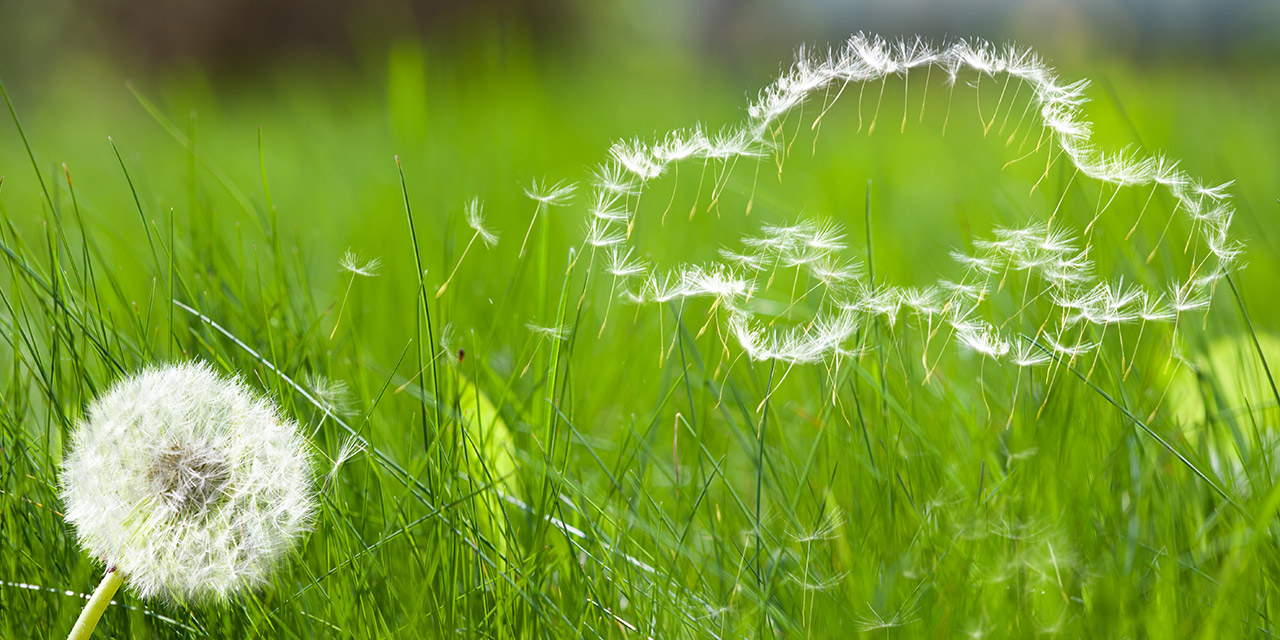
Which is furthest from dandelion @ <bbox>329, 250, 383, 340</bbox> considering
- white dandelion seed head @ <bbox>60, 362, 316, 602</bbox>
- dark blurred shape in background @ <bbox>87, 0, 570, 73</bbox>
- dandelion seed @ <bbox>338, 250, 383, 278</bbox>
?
dark blurred shape in background @ <bbox>87, 0, 570, 73</bbox>

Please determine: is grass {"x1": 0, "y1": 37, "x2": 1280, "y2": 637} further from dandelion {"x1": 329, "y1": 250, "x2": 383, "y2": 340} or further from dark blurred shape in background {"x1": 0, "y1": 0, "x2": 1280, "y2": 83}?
dark blurred shape in background {"x1": 0, "y1": 0, "x2": 1280, "y2": 83}

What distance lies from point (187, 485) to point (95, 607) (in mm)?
104

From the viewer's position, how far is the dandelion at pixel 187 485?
0.72 metres

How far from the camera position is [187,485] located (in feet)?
2.42

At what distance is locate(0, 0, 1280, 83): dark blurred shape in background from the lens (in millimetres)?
6910

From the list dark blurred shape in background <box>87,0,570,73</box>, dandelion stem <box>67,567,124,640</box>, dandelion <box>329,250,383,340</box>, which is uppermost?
dark blurred shape in background <box>87,0,570,73</box>

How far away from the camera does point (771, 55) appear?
644cm

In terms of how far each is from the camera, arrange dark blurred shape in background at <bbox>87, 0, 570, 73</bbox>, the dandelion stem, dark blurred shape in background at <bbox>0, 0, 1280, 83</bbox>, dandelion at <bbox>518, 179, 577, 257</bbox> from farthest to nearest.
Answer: dark blurred shape in background at <bbox>87, 0, 570, 73</bbox> → dark blurred shape in background at <bbox>0, 0, 1280, 83</bbox> → dandelion at <bbox>518, 179, 577, 257</bbox> → the dandelion stem

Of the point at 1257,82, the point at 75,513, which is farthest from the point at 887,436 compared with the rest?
the point at 1257,82

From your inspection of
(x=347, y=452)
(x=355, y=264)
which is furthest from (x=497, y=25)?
(x=347, y=452)

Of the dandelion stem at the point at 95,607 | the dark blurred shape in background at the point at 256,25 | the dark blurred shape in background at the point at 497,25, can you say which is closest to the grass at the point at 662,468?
the dandelion stem at the point at 95,607

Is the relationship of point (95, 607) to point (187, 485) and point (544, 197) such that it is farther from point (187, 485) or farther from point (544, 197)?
→ point (544, 197)

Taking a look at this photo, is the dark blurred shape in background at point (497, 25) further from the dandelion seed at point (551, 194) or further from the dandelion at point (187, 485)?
the dandelion at point (187, 485)

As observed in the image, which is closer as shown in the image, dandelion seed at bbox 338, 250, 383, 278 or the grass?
the grass
